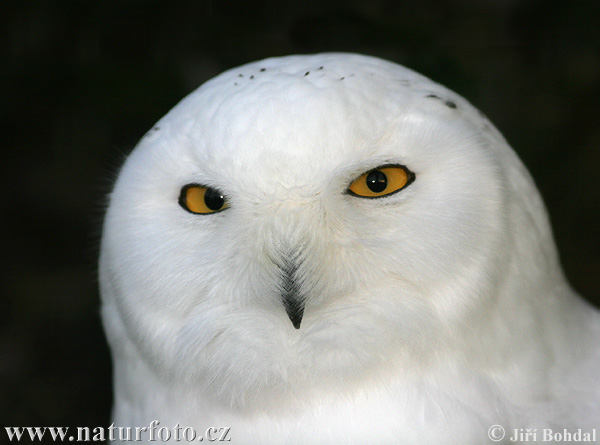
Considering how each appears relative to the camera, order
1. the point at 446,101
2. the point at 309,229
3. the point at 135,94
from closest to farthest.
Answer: the point at 309,229 < the point at 446,101 < the point at 135,94

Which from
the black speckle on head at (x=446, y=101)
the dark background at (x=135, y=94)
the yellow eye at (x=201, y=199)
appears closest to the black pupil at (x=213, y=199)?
the yellow eye at (x=201, y=199)

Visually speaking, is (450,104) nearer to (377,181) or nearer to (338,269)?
(377,181)

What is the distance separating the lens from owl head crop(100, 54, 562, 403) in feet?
3.31

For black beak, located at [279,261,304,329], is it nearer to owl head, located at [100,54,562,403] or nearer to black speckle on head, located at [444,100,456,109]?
owl head, located at [100,54,562,403]

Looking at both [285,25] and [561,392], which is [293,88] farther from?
[285,25]

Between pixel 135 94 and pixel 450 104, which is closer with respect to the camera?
pixel 450 104

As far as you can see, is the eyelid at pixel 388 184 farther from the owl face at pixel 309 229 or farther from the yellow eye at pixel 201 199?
the yellow eye at pixel 201 199

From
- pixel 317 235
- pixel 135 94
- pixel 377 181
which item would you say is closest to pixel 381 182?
pixel 377 181

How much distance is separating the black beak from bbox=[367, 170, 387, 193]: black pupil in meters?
0.19

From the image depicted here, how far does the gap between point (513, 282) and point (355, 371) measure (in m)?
0.34

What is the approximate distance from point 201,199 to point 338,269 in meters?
0.28

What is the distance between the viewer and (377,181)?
40.4 inches

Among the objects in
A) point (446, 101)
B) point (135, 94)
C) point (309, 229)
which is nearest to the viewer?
point (309, 229)

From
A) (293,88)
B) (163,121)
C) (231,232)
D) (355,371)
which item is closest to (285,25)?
(163,121)
